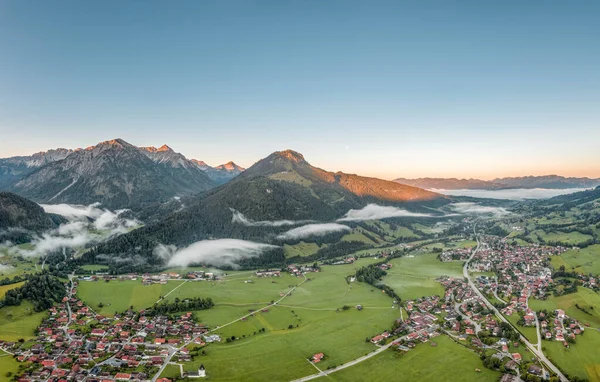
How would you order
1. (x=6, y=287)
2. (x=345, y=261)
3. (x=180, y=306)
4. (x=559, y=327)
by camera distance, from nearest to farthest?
(x=559, y=327)
(x=180, y=306)
(x=6, y=287)
(x=345, y=261)

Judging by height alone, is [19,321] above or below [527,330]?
above

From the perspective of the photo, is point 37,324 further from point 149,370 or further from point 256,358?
point 256,358

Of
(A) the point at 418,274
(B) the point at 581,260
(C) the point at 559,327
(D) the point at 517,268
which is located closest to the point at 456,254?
(D) the point at 517,268

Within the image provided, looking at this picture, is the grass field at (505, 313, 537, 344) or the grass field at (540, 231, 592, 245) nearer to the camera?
the grass field at (505, 313, 537, 344)

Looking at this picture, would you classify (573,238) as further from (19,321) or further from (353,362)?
(19,321)

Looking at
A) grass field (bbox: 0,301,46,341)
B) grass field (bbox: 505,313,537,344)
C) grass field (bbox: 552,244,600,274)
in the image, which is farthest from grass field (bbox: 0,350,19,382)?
grass field (bbox: 552,244,600,274)

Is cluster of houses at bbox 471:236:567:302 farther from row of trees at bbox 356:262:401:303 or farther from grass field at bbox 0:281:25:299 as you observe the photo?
grass field at bbox 0:281:25:299
